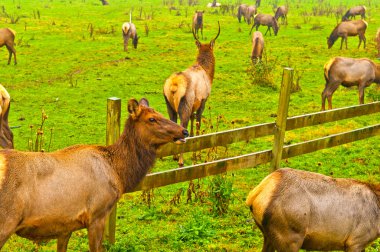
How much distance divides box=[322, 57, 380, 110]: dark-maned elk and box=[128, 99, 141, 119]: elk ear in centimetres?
932

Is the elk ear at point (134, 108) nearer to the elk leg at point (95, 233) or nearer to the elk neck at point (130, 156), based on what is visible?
the elk neck at point (130, 156)

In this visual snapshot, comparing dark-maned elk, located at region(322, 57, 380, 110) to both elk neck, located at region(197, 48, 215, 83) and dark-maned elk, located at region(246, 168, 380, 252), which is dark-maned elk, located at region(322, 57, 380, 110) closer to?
elk neck, located at region(197, 48, 215, 83)

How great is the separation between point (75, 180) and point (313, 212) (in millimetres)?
2412

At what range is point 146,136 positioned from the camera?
6.02 m

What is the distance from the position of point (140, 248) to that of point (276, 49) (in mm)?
17749

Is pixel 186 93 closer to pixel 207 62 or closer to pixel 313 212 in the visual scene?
pixel 207 62

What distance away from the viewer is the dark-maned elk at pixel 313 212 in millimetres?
5562

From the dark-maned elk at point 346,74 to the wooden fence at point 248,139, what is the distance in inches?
230

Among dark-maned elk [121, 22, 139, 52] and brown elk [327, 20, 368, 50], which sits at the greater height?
brown elk [327, 20, 368, 50]

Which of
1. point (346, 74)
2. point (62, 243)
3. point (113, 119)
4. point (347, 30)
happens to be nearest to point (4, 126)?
point (113, 119)

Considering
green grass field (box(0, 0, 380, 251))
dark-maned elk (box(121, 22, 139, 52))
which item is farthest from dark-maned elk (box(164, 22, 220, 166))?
dark-maned elk (box(121, 22, 139, 52))

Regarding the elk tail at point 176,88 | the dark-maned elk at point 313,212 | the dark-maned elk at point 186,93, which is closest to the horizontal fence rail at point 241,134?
the dark-maned elk at point 313,212

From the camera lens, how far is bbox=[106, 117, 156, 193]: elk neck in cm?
596

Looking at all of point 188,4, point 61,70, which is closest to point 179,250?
point 61,70
